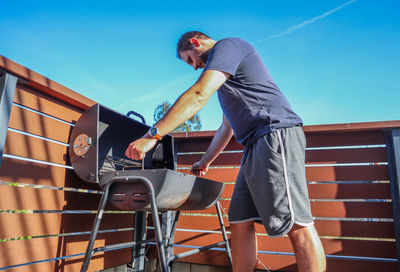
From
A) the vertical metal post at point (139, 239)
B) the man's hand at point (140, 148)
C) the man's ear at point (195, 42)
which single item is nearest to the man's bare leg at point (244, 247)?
the man's hand at point (140, 148)

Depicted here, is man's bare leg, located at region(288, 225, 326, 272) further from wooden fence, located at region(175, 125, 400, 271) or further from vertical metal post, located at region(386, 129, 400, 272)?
vertical metal post, located at region(386, 129, 400, 272)

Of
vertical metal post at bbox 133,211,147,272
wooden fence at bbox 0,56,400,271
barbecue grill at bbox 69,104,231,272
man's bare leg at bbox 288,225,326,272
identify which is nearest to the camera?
man's bare leg at bbox 288,225,326,272

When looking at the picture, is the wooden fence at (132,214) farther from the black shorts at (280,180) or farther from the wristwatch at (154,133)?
the black shorts at (280,180)

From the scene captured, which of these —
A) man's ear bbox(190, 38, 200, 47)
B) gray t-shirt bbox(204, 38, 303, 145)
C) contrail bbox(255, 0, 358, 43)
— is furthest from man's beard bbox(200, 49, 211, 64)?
contrail bbox(255, 0, 358, 43)

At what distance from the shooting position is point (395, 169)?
178 cm

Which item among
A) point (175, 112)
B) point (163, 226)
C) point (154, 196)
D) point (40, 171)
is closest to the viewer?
point (175, 112)

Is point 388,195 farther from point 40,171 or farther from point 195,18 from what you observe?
point 195,18

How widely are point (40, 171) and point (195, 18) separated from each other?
568 cm

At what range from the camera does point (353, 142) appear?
1.93m

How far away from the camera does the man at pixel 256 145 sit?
35.0 inches

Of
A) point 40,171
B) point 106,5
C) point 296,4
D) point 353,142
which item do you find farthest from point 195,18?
point 40,171

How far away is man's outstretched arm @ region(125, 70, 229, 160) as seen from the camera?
924mm

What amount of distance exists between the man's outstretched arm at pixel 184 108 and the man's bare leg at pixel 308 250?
0.55 meters

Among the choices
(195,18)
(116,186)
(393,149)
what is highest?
(195,18)
